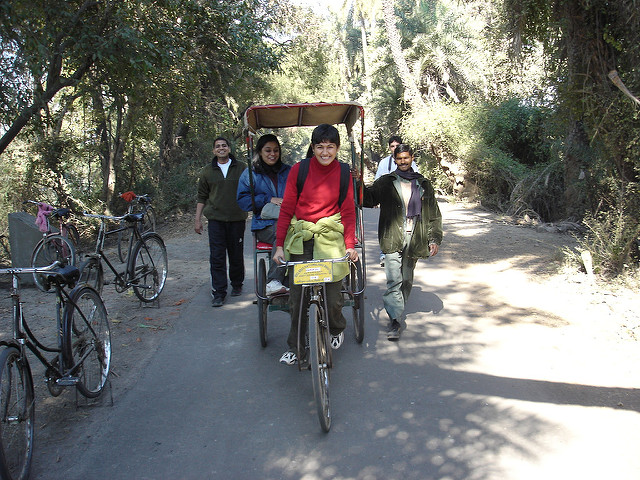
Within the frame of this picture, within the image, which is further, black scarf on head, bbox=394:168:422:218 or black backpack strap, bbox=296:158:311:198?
black scarf on head, bbox=394:168:422:218

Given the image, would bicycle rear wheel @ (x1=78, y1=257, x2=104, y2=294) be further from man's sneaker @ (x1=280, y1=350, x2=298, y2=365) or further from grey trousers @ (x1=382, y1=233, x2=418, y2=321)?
grey trousers @ (x1=382, y1=233, x2=418, y2=321)

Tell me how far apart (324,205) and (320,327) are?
1.02m

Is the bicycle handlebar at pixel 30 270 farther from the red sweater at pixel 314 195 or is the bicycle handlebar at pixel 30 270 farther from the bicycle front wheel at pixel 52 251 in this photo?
the bicycle front wheel at pixel 52 251

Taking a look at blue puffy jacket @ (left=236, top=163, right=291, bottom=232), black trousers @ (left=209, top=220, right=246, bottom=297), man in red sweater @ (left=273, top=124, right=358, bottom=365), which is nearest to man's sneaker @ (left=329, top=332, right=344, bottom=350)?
man in red sweater @ (left=273, top=124, right=358, bottom=365)

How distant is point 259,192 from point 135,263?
6.44 ft

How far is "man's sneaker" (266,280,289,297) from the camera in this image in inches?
206

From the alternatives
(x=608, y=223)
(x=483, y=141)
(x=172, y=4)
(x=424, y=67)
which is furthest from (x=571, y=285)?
→ (x=424, y=67)

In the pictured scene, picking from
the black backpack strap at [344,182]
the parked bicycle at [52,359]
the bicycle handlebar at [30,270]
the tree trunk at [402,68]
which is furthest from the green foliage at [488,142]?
the bicycle handlebar at [30,270]

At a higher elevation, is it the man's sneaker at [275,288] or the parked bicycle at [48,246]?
the parked bicycle at [48,246]

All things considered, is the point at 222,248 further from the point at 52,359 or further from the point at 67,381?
the point at 67,381

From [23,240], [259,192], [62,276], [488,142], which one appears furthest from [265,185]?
[488,142]

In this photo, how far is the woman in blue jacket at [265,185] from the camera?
567cm

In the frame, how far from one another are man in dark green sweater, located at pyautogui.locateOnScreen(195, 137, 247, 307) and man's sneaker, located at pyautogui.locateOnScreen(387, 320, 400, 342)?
239 cm

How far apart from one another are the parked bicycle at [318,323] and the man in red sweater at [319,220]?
148 mm
